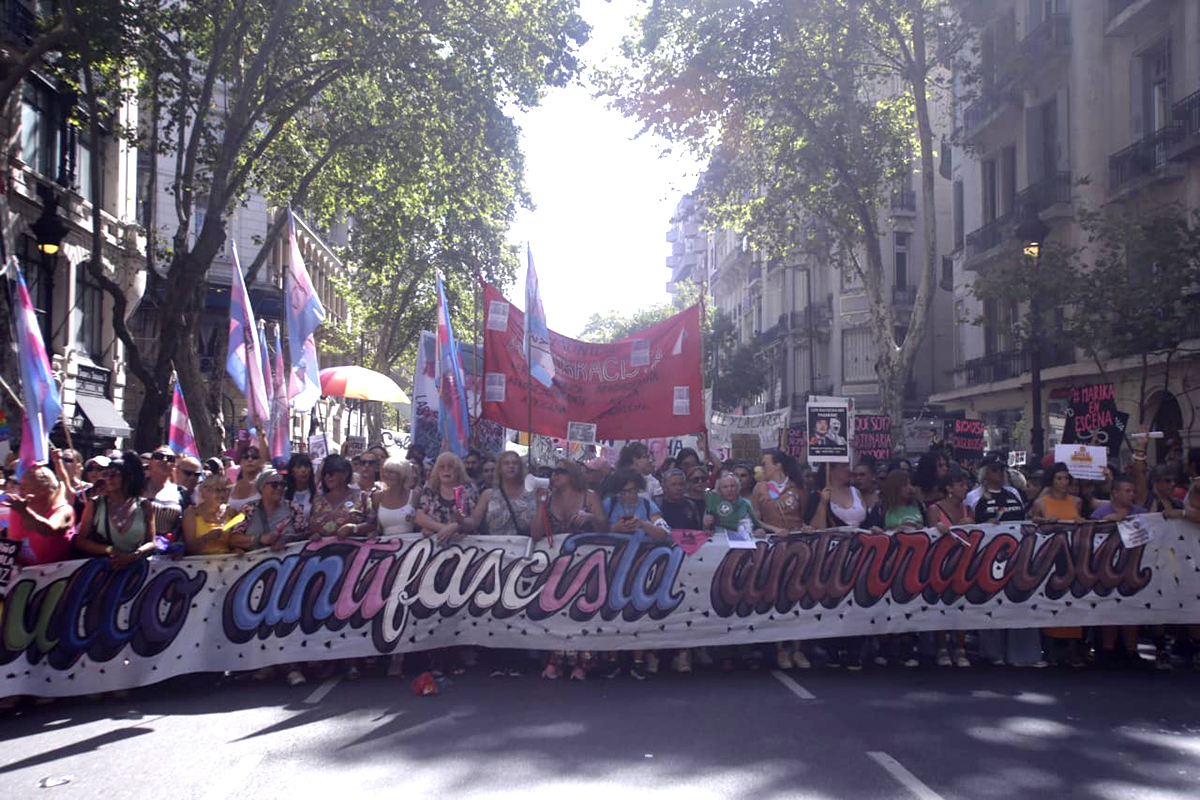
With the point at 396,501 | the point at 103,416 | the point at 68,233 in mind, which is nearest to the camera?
the point at 396,501

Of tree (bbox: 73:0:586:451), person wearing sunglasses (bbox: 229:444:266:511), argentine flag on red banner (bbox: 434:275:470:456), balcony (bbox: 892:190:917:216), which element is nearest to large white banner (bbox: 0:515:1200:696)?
person wearing sunglasses (bbox: 229:444:266:511)

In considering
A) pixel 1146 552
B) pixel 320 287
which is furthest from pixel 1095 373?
pixel 320 287

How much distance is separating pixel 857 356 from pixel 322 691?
39.5 m

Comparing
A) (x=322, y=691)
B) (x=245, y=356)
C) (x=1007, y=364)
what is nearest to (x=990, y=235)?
(x=1007, y=364)

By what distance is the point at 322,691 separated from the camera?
832 centimetres

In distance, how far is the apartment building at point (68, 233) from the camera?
22.2 metres

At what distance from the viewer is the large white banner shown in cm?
821

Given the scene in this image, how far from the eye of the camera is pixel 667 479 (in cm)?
983

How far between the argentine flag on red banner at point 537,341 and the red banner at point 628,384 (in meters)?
0.13

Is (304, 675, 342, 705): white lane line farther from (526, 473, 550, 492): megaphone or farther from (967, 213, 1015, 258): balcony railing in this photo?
(967, 213, 1015, 258): balcony railing

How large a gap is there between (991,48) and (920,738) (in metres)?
27.3

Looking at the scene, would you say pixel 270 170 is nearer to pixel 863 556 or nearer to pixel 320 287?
pixel 863 556

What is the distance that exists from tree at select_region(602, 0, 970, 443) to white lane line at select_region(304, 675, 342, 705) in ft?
53.2

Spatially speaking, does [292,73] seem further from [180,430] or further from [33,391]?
[33,391]
